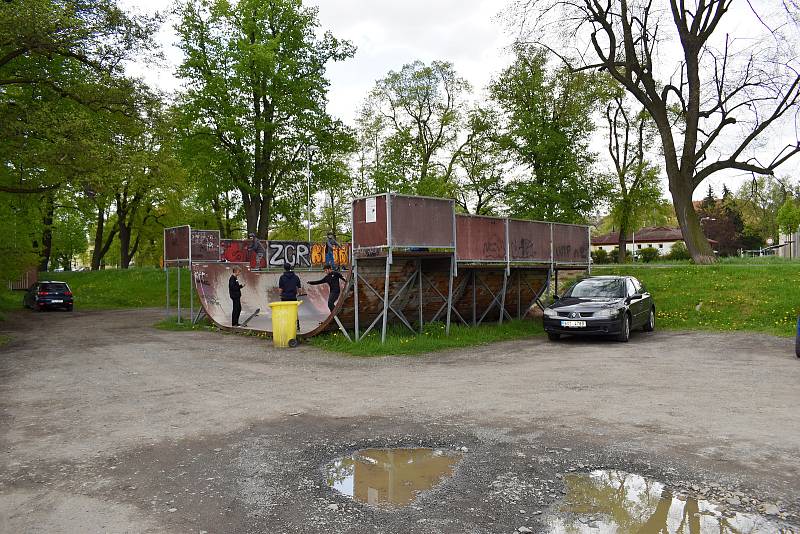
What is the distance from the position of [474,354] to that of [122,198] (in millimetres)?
39910

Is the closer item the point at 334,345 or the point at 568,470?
the point at 568,470

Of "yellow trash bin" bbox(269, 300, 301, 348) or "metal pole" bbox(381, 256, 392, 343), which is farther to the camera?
"yellow trash bin" bbox(269, 300, 301, 348)

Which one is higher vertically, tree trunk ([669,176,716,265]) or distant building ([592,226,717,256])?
distant building ([592,226,717,256])

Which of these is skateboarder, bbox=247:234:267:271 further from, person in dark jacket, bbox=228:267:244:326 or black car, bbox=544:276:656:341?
black car, bbox=544:276:656:341

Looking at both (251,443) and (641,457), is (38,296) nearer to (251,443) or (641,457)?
(251,443)

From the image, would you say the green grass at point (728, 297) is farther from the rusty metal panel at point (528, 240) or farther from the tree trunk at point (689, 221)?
the rusty metal panel at point (528, 240)

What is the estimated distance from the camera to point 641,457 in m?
5.00

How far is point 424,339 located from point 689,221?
16.9 metres

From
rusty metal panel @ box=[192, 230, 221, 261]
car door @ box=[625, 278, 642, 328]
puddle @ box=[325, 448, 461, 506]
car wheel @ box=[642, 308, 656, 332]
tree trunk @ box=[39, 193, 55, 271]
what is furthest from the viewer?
tree trunk @ box=[39, 193, 55, 271]

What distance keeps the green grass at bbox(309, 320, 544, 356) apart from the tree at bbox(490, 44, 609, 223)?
19455 mm

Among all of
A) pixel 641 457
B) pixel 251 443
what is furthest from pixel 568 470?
pixel 251 443

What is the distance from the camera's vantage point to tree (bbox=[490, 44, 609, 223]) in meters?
34.2

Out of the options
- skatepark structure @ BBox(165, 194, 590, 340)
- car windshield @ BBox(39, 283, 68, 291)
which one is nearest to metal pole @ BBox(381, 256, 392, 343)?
skatepark structure @ BBox(165, 194, 590, 340)

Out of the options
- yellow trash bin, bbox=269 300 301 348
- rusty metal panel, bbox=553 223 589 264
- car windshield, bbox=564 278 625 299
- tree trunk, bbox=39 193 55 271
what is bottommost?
yellow trash bin, bbox=269 300 301 348
